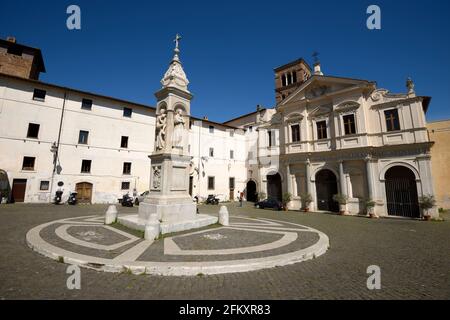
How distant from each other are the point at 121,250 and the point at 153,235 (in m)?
1.22

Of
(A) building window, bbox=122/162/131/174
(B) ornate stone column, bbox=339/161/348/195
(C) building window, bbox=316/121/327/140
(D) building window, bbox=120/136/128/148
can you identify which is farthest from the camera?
(D) building window, bbox=120/136/128/148

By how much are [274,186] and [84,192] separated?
20.3 m

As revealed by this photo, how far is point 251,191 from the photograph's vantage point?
2892cm

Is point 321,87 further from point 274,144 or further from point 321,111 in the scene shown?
point 274,144

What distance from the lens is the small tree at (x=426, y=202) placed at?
13750 millimetres

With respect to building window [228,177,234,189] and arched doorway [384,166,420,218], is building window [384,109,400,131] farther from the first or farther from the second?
building window [228,177,234,189]

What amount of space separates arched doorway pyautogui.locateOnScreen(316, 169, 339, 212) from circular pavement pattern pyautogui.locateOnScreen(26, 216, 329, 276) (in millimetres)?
Answer: 12754

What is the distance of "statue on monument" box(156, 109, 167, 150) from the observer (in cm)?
879

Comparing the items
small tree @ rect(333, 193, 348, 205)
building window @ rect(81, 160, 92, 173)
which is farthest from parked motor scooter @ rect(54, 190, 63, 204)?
small tree @ rect(333, 193, 348, 205)

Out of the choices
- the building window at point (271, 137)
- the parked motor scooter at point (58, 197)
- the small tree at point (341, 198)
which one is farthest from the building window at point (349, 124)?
the parked motor scooter at point (58, 197)

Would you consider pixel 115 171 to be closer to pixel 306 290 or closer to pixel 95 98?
pixel 95 98

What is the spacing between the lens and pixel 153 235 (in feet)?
21.7

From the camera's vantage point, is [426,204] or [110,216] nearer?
[110,216]

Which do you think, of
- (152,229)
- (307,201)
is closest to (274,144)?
(307,201)
